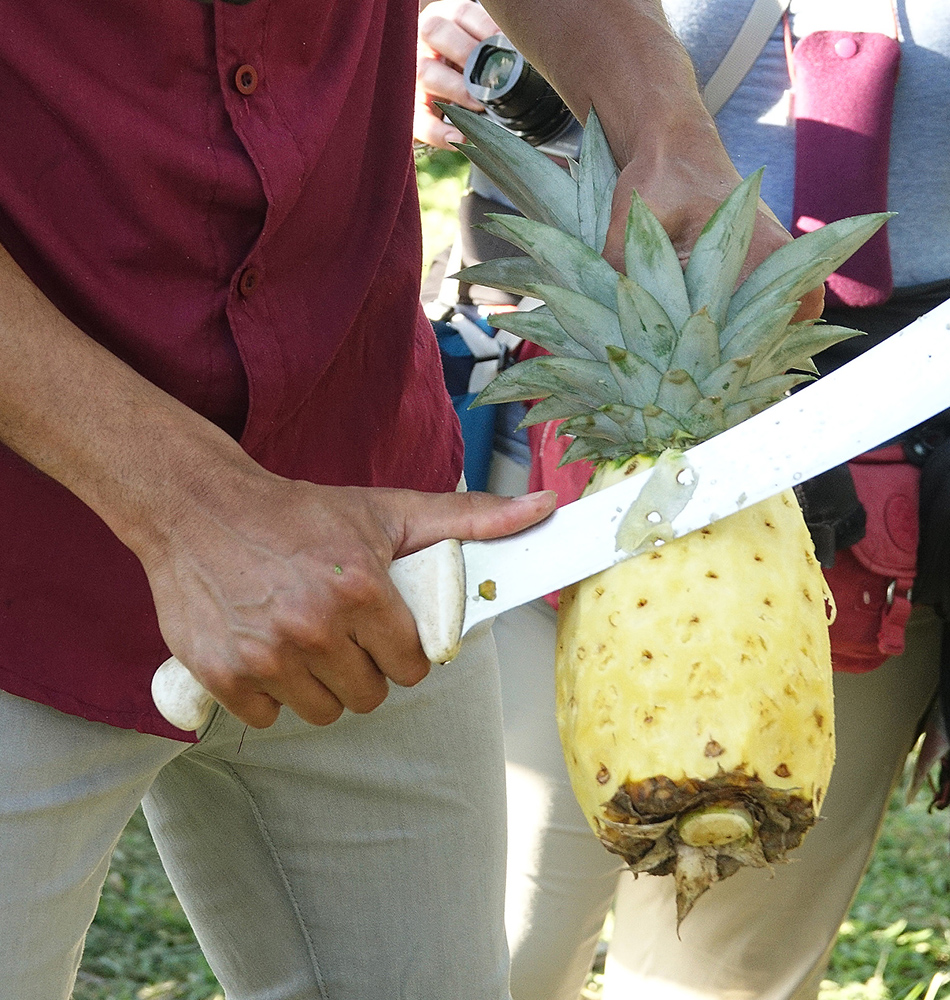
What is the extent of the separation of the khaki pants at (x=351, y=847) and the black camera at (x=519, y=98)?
1309 mm

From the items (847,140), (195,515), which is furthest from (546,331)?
(847,140)

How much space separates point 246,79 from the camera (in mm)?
1480

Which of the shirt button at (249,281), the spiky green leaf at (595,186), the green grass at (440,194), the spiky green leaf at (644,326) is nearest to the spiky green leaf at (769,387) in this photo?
the spiky green leaf at (644,326)

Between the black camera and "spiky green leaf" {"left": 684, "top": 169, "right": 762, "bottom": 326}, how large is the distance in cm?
119

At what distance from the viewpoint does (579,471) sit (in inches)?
94.0

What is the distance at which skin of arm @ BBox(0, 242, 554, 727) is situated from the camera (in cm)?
128

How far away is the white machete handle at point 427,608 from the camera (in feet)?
4.51

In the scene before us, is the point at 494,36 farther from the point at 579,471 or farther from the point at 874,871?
the point at 874,871

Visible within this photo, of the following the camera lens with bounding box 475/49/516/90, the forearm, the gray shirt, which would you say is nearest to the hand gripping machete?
the forearm

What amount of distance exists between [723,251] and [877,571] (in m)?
1.15

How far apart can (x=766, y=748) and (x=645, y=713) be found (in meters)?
0.14

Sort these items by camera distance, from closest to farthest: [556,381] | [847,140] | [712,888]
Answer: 1. [556,381]
2. [847,140]
3. [712,888]

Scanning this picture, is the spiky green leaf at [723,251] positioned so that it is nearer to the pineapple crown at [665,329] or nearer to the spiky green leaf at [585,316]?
the pineapple crown at [665,329]

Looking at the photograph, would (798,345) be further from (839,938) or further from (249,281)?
(839,938)
